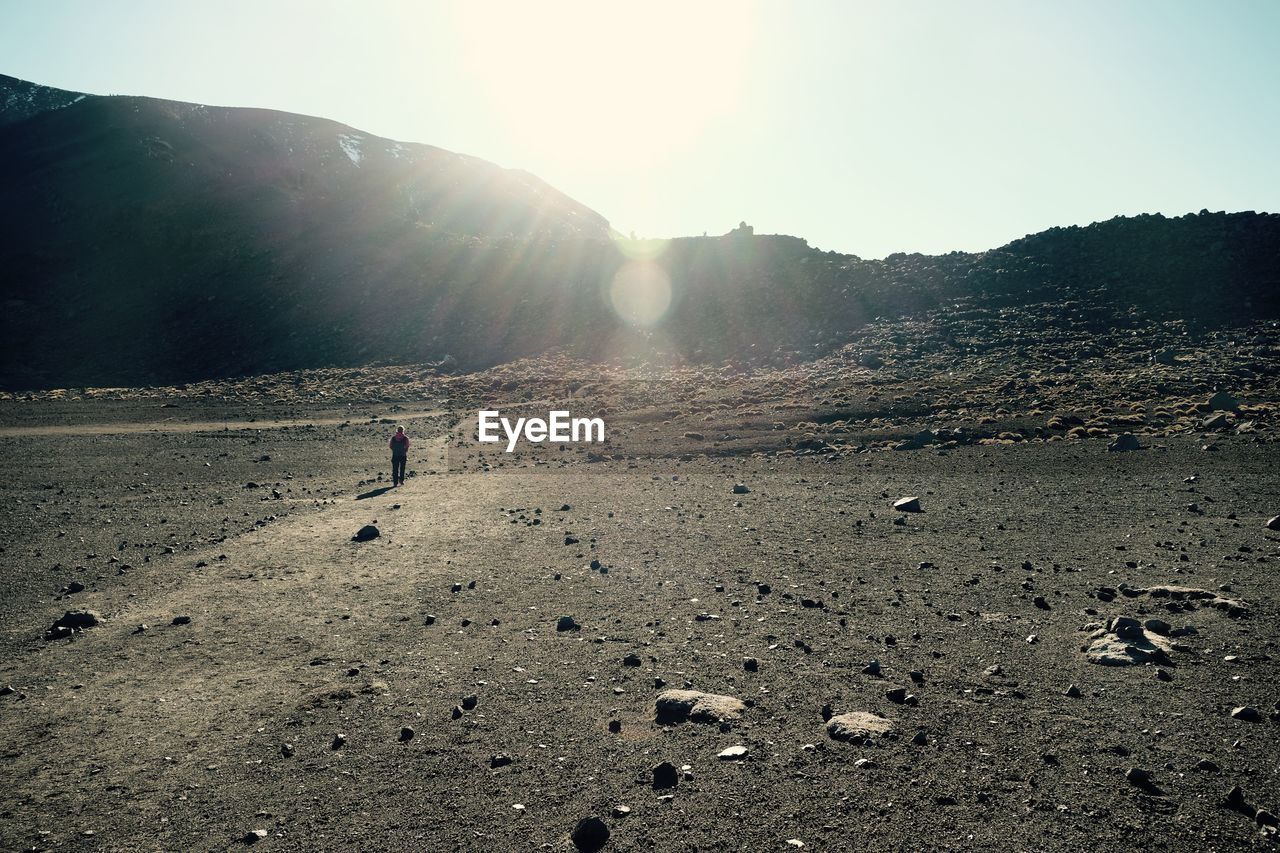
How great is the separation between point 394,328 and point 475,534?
61.0 m

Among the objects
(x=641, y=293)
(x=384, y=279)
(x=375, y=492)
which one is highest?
(x=384, y=279)

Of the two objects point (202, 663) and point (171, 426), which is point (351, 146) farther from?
point (202, 663)

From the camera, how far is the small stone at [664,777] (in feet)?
19.7

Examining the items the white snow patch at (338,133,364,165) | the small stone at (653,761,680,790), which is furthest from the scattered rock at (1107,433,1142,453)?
the white snow patch at (338,133,364,165)

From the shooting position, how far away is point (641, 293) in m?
75.9

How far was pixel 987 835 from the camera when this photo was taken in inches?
203

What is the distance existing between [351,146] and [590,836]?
6152 inches

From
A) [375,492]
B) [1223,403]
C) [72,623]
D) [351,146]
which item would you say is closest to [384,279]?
[375,492]

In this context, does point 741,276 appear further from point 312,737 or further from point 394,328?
point 312,737

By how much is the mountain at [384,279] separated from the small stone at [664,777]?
52.9m

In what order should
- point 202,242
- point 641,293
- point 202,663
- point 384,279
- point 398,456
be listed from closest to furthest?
1. point 202,663
2. point 398,456
3. point 641,293
4. point 384,279
5. point 202,242

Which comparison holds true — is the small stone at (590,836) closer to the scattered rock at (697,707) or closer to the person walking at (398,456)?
the scattered rock at (697,707)

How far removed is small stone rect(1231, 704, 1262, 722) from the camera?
6.47m

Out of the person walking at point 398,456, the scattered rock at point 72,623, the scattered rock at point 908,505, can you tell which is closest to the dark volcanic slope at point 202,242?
the person walking at point 398,456
